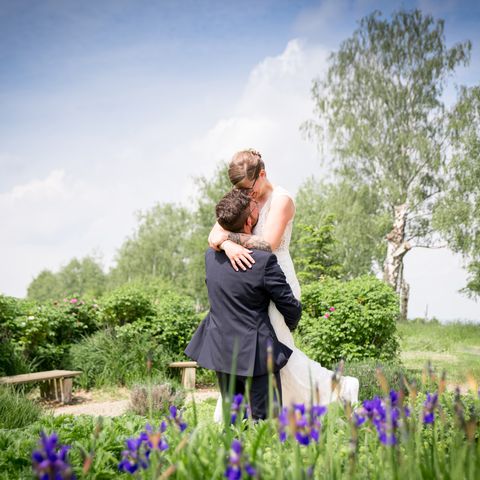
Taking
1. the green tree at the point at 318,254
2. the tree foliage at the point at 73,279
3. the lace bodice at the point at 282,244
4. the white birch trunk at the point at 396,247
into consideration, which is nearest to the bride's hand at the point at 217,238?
the lace bodice at the point at 282,244

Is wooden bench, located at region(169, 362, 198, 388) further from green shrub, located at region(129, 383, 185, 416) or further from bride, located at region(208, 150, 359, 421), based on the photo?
bride, located at region(208, 150, 359, 421)

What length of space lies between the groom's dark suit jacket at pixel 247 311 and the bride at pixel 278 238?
137 mm

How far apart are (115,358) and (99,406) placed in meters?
1.58

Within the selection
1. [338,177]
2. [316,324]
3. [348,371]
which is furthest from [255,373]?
[338,177]

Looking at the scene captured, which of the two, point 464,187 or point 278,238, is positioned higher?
point 464,187

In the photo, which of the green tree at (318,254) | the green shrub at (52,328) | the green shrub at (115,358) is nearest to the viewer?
the green shrub at (115,358)

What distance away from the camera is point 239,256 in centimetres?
340

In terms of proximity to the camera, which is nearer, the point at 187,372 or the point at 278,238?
the point at 278,238

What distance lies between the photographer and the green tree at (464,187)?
19422mm

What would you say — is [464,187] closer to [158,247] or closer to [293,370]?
[293,370]

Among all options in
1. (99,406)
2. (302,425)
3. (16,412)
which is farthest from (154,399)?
(302,425)

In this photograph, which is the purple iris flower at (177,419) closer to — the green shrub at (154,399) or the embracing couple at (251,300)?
the embracing couple at (251,300)

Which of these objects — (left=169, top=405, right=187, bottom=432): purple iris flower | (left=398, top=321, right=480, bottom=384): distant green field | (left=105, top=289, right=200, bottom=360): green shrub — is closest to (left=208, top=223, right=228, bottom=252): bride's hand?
(left=169, top=405, right=187, bottom=432): purple iris flower

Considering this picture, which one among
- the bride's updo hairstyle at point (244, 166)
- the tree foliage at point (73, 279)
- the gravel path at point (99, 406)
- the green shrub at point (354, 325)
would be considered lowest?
the gravel path at point (99, 406)
